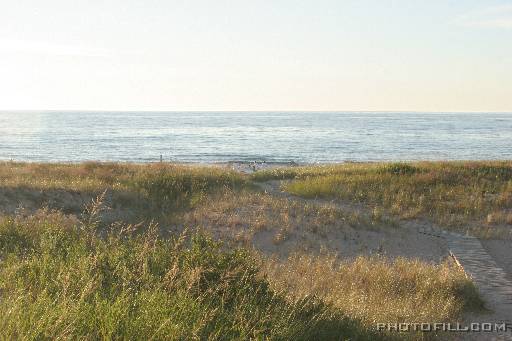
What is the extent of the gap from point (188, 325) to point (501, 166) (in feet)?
84.8

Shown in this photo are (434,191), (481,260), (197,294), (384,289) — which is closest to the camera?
(197,294)

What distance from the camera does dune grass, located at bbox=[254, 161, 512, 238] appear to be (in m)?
17.4

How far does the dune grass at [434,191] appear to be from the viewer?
1739 cm

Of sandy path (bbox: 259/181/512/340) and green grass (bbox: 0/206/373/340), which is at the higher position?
green grass (bbox: 0/206/373/340)

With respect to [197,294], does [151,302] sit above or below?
above

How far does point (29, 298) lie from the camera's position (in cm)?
555

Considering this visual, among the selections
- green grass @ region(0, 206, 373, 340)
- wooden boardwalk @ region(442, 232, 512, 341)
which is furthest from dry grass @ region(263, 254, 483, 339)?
green grass @ region(0, 206, 373, 340)

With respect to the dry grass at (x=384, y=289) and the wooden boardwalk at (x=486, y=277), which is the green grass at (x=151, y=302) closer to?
the dry grass at (x=384, y=289)

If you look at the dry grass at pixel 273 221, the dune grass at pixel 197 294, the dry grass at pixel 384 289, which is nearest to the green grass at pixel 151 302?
the dune grass at pixel 197 294

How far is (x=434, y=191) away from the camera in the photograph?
20828 millimetres

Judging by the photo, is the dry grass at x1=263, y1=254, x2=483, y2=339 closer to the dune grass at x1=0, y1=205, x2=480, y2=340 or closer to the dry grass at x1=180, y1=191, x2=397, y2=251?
the dune grass at x1=0, y1=205, x2=480, y2=340

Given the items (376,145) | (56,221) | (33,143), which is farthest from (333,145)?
(56,221)

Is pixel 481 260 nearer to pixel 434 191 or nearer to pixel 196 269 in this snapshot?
pixel 434 191

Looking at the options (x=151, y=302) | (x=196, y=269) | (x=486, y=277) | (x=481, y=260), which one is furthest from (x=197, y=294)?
(x=481, y=260)
